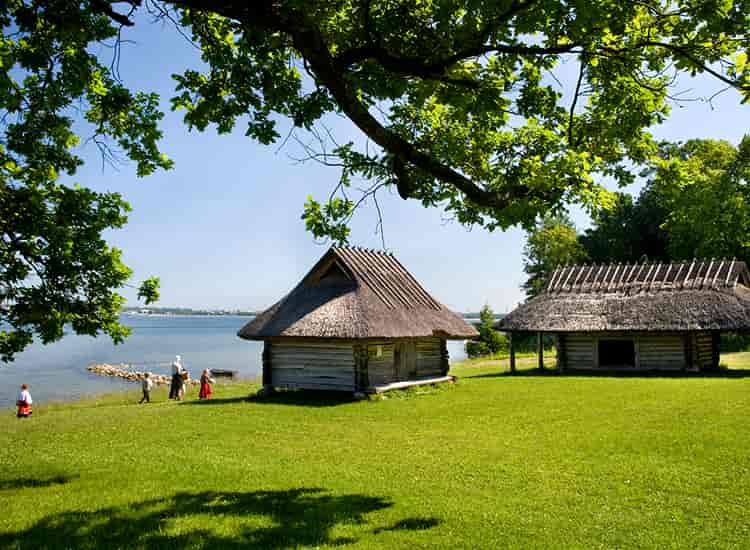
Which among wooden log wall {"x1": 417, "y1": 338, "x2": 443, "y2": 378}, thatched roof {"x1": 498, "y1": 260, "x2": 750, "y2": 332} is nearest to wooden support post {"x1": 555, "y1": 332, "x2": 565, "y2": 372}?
thatched roof {"x1": 498, "y1": 260, "x2": 750, "y2": 332}

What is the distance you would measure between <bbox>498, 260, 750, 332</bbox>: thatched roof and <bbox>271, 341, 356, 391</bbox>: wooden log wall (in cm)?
1189

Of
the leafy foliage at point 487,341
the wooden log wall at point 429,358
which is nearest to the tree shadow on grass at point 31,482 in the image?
the wooden log wall at point 429,358

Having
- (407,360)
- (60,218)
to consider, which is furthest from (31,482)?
(407,360)

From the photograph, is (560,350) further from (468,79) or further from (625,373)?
(468,79)

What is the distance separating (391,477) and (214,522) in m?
3.19

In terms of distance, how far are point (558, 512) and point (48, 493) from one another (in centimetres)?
720

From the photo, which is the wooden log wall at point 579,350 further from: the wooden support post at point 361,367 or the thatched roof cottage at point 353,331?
the wooden support post at point 361,367

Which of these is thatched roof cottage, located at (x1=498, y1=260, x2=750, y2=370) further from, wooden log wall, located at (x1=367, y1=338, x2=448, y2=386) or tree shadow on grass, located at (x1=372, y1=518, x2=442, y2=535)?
tree shadow on grass, located at (x1=372, y1=518, x2=442, y2=535)

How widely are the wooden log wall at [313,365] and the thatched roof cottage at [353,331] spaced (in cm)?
3

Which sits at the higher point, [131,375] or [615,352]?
[615,352]

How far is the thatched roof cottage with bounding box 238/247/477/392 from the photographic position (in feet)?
72.5

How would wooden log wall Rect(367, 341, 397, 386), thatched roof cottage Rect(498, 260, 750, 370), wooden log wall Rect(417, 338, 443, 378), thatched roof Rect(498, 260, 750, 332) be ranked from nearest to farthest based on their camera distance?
1. wooden log wall Rect(367, 341, 397, 386)
2. wooden log wall Rect(417, 338, 443, 378)
3. thatched roof Rect(498, 260, 750, 332)
4. thatched roof cottage Rect(498, 260, 750, 370)

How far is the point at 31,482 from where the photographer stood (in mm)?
10211

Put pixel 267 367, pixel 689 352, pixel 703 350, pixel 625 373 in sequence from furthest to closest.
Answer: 1. pixel 703 350
2. pixel 625 373
3. pixel 689 352
4. pixel 267 367
